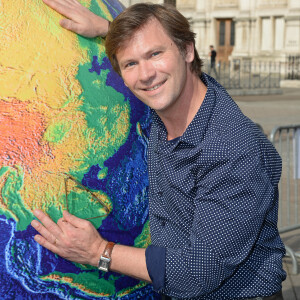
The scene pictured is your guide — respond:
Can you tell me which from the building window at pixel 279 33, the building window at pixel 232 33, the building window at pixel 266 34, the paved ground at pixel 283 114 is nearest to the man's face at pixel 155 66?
the paved ground at pixel 283 114

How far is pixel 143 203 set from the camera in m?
2.13

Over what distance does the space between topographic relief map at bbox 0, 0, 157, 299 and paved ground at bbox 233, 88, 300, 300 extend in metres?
2.54

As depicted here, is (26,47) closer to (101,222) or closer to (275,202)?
(101,222)

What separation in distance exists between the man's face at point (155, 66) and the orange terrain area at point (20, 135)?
35 cm

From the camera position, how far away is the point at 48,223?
1881mm

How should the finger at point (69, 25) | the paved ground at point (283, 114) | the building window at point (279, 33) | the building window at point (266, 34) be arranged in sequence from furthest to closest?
the building window at point (266, 34) → the building window at point (279, 33) → the paved ground at point (283, 114) → the finger at point (69, 25)

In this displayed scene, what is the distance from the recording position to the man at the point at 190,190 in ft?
5.74

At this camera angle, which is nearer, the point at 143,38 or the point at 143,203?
the point at 143,38

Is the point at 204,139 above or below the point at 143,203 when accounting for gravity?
above

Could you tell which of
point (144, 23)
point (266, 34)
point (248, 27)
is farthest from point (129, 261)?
point (248, 27)

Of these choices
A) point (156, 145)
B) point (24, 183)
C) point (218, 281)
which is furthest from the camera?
point (156, 145)

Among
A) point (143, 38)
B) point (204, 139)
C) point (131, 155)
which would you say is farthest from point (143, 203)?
point (143, 38)

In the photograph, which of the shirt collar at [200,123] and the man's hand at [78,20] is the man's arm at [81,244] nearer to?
the shirt collar at [200,123]

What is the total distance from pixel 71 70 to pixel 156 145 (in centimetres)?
39
